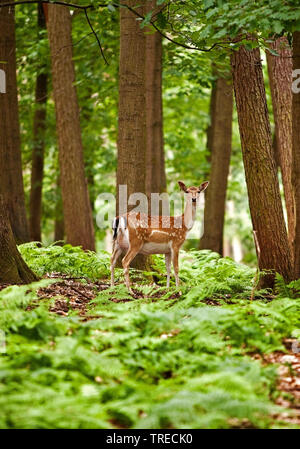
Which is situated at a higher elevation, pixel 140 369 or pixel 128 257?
pixel 128 257

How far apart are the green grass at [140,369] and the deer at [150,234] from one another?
2.91 meters

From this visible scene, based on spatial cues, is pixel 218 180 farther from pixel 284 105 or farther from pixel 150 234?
pixel 150 234

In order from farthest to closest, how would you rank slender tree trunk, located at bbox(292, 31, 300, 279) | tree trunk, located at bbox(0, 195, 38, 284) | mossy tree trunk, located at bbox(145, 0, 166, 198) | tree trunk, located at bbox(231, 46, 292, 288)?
mossy tree trunk, located at bbox(145, 0, 166, 198) → tree trunk, located at bbox(231, 46, 292, 288) → slender tree trunk, located at bbox(292, 31, 300, 279) → tree trunk, located at bbox(0, 195, 38, 284)

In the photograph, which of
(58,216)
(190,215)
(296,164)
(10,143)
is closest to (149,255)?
(190,215)

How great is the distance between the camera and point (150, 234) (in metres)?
9.25

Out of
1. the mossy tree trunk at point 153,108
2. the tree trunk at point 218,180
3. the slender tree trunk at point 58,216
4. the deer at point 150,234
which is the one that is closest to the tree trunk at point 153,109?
the mossy tree trunk at point 153,108

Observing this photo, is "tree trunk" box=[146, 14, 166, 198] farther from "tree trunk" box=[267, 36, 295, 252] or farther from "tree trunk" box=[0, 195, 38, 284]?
"tree trunk" box=[0, 195, 38, 284]

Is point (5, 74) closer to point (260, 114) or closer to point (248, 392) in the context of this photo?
point (260, 114)

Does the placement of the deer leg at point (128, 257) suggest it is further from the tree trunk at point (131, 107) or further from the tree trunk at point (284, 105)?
the tree trunk at point (284, 105)

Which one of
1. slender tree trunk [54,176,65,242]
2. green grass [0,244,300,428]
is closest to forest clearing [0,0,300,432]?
green grass [0,244,300,428]

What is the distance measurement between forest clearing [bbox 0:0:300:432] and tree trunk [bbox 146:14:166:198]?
43 mm

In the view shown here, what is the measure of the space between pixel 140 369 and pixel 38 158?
14.3 metres

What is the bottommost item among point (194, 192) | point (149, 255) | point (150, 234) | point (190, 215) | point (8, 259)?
point (149, 255)

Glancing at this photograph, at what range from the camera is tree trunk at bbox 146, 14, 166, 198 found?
1483cm
